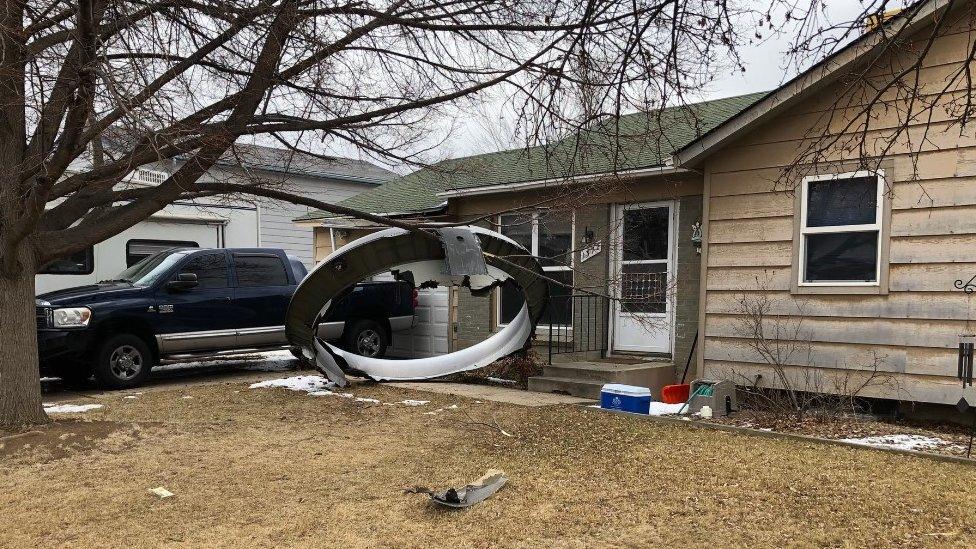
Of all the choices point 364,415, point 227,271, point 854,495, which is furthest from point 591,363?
point 227,271

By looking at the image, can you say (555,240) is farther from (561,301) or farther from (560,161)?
(560,161)

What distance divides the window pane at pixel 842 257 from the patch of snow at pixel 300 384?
6094 millimetres

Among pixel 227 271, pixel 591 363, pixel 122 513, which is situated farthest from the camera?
pixel 227 271

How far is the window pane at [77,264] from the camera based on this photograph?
1198 cm

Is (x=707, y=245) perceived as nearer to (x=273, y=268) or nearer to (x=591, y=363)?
(x=591, y=363)

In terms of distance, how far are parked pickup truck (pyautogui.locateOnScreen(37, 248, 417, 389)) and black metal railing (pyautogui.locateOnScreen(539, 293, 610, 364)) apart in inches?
123

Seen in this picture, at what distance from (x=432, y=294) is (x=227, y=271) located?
3.54m

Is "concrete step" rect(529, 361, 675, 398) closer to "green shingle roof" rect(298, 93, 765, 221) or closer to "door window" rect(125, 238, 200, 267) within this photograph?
"green shingle roof" rect(298, 93, 765, 221)

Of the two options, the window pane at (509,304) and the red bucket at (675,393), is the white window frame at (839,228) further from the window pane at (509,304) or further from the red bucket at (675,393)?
the window pane at (509,304)

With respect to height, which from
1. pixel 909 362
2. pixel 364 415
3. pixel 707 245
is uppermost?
pixel 707 245

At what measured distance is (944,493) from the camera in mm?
4820

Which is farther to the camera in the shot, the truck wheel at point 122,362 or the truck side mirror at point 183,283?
the truck side mirror at point 183,283

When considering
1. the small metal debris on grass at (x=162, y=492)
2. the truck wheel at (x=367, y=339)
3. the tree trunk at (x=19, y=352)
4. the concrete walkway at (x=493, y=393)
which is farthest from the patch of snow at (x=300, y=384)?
the small metal debris on grass at (x=162, y=492)

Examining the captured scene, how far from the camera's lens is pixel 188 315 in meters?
10.7
